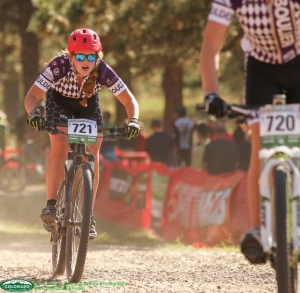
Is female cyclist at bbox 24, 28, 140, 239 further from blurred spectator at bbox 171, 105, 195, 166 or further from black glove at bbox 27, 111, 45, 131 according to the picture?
blurred spectator at bbox 171, 105, 195, 166

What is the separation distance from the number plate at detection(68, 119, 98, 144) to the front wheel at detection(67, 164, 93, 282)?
19cm

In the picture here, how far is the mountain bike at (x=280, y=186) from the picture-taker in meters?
5.30

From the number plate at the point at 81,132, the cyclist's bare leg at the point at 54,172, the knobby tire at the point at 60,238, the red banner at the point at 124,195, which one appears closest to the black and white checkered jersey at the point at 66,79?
the cyclist's bare leg at the point at 54,172

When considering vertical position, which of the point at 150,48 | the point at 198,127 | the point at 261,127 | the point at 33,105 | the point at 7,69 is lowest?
the point at 261,127

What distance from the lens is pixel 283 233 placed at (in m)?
5.27

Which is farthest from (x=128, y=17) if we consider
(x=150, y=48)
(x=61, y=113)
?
(x=61, y=113)

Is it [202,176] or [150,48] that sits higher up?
[150,48]

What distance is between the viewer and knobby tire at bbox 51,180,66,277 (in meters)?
7.40

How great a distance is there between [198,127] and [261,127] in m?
12.7

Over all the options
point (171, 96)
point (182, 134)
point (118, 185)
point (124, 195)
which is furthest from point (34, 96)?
point (171, 96)

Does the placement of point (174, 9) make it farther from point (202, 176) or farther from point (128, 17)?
point (202, 176)

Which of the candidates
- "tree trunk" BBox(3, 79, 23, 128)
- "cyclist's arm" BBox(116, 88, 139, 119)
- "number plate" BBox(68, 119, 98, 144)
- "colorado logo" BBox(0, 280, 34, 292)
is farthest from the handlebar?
"tree trunk" BBox(3, 79, 23, 128)

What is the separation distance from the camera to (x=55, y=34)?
22.0 metres

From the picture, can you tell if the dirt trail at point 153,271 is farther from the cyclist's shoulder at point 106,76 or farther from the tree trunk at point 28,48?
the tree trunk at point 28,48
